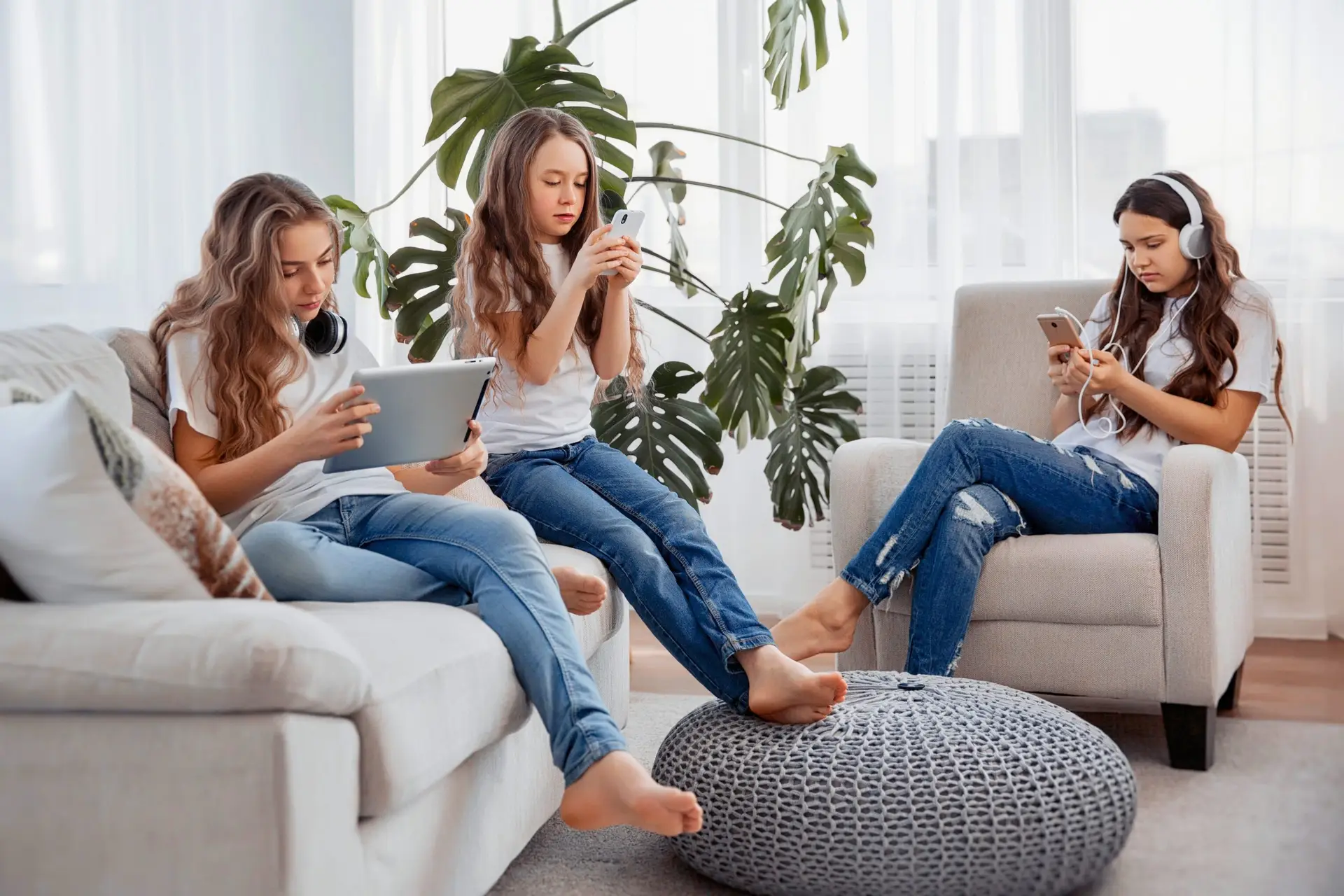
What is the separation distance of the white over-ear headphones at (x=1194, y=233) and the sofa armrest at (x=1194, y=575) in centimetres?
45

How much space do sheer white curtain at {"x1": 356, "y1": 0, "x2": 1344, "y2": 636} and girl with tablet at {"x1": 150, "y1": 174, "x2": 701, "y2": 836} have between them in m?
1.86

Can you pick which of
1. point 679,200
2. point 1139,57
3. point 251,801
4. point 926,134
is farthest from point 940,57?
point 251,801

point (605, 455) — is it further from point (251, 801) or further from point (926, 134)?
point (926, 134)

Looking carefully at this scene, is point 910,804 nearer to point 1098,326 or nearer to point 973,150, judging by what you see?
point 1098,326

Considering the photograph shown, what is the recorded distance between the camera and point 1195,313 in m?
2.38

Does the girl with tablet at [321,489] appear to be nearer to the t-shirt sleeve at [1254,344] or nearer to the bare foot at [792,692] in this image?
the bare foot at [792,692]

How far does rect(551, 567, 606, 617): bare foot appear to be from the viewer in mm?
1747

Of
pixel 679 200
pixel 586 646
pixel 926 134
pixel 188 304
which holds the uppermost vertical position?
pixel 926 134

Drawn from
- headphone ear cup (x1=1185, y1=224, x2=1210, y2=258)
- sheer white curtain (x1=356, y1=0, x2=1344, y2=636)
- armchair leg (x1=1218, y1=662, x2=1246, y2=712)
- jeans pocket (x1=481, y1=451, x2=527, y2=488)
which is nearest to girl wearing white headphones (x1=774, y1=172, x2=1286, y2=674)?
headphone ear cup (x1=1185, y1=224, x2=1210, y2=258)

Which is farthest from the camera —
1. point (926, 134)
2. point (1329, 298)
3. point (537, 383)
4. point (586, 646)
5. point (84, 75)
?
point (926, 134)

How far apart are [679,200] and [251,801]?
6.95 feet

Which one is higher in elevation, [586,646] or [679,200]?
[679,200]

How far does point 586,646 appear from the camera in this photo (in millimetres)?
1841

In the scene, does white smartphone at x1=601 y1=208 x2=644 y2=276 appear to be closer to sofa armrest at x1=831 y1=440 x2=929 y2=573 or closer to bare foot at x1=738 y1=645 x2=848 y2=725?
sofa armrest at x1=831 y1=440 x2=929 y2=573
